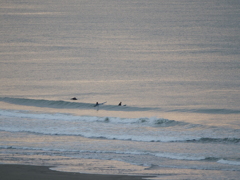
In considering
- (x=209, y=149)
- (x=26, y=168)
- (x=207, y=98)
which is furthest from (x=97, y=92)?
(x=26, y=168)

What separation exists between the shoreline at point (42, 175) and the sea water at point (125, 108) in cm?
57

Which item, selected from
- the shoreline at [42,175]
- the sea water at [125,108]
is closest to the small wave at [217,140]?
the sea water at [125,108]

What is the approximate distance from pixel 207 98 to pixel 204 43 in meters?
35.5

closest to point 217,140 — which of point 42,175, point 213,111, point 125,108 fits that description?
point 213,111

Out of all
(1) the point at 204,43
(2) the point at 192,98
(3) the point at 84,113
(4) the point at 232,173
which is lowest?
(4) the point at 232,173

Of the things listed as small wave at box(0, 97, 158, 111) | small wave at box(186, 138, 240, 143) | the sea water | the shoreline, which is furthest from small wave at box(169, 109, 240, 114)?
the shoreline

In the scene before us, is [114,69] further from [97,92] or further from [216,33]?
[216,33]

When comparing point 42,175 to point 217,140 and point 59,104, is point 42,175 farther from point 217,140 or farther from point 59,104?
point 59,104

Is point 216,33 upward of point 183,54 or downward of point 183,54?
upward

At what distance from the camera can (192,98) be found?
104 ft

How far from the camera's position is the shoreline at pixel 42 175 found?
13445 millimetres

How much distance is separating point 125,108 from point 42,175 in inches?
616

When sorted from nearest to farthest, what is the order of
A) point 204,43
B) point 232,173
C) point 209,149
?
point 232,173 → point 209,149 → point 204,43

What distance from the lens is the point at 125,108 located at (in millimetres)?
29031
